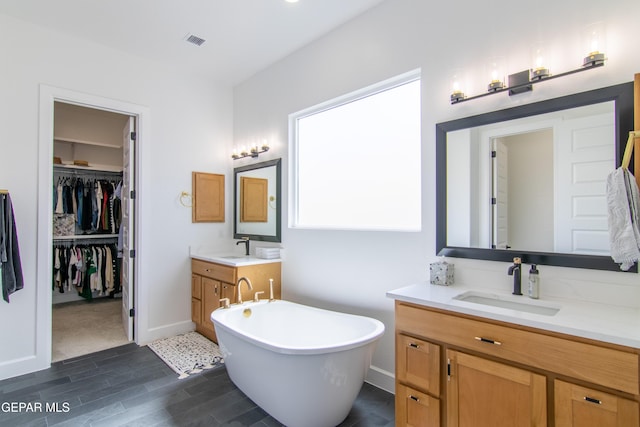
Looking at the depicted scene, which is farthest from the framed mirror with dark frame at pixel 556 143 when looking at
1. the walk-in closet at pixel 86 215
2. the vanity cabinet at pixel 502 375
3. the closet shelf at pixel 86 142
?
the closet shelf at pixel 86 142

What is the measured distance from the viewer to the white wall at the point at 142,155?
2.88 meters

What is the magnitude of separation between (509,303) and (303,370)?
125 centimetres

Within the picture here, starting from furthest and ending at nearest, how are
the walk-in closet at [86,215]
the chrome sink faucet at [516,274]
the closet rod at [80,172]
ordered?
1. the closet rod at [80,172]
2. the walk-in closet at [86,215]
3. the chrome sink faucet at [516,274]

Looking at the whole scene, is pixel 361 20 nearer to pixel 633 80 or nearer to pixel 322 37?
pixel 322 37

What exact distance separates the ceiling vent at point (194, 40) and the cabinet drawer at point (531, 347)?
312cm

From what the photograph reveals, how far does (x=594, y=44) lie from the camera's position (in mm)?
1673

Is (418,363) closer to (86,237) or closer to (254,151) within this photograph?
(254,151)

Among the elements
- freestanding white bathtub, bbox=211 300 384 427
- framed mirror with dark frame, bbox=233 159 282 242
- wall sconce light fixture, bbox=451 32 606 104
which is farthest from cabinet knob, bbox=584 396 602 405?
framed mirror with dark frame, bbox=233 159 282 242

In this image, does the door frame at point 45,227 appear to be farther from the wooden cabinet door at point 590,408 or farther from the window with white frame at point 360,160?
the wooden cabinet door at point 590,408

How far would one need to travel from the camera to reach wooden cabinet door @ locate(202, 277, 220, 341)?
11.5 ft

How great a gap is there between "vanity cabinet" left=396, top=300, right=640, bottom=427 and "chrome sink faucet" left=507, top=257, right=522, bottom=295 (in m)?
0.46

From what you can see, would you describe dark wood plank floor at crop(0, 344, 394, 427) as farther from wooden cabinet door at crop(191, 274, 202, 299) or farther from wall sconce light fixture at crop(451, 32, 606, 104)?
wall sconce light fixture at crop(451, 32, 606, 104)

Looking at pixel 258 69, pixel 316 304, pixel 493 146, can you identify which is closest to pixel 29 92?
pixel 258 69

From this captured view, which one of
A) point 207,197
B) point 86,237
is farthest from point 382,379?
point 86,237
